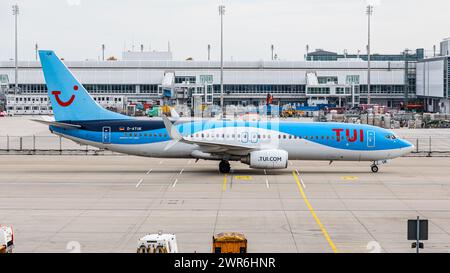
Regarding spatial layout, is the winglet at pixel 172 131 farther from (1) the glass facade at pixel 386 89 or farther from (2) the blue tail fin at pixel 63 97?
Answer: (1) the glass facade at pixel 386 89

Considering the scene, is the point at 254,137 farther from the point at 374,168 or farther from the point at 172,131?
the point at 374,168

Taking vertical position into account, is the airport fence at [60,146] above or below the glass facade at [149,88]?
below

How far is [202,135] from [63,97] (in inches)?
361

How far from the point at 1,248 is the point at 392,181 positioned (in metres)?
26.7

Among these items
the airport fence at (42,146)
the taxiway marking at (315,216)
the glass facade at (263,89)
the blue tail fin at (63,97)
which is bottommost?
the taxiway marking at (315,216)

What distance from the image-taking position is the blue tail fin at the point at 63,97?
4388cm

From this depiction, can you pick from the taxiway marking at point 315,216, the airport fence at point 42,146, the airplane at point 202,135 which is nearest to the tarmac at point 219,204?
the taxiway marking at point 315,216

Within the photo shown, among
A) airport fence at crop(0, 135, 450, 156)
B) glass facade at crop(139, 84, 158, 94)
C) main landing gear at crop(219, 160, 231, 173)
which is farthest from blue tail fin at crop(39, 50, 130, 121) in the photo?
glass facade at crop(139, 84, 158, 94)

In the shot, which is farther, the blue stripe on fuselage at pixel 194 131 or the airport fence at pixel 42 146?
the airport fence at pixel 42 146

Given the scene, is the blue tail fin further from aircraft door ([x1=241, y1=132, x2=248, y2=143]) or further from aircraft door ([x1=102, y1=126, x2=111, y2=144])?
aircraft door ([x1=241, y1=132, x2=248, y2=143])

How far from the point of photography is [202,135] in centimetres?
4319

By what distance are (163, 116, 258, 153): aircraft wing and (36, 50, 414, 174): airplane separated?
7 cm

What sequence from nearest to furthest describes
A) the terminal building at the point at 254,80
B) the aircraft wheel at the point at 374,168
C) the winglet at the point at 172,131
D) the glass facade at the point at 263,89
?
the winglet at the point at 172,131
the aircraft wheel at the point at 374,168
the terminal building at the point at 254,80
the glass facade at the point at 263,89

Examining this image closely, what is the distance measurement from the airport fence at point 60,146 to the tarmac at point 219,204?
6090 millimetres
